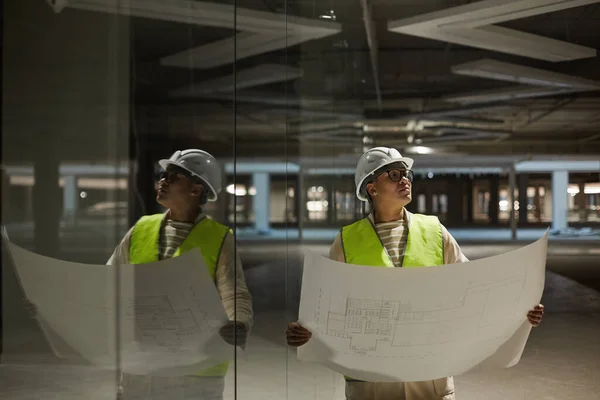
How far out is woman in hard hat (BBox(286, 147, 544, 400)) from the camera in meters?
1.38

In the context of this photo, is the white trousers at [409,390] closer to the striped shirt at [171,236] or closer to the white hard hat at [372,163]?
the white hard hat at [372,163]

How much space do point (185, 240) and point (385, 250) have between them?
18.3 inches

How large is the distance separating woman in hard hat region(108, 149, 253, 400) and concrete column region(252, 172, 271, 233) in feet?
0.85

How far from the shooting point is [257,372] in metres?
2.03

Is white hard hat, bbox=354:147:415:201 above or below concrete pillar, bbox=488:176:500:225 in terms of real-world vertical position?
above

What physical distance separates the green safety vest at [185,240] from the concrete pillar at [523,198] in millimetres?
967

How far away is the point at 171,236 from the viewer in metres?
1.44

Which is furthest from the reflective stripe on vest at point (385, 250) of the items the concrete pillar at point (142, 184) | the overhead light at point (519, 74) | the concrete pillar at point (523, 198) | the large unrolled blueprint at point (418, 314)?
the overhead light at point (519, 74)

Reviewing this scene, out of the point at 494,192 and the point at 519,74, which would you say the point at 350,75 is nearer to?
the point at 519,74

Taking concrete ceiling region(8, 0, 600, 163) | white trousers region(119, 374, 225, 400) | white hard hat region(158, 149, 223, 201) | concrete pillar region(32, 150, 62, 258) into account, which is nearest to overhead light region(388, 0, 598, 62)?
concrete ceiling region(8, 0, 600, 163)

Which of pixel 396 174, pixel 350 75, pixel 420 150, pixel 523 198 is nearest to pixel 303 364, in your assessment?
pixel 396 174

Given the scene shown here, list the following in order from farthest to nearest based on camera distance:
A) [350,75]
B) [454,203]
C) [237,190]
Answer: [350,75] → [454,203] → [237,190]

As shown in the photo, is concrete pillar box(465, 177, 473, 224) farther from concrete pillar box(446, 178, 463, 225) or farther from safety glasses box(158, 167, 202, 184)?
safety glasses box(158, 167, 202, 184)

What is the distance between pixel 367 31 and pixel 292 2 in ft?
0.95
